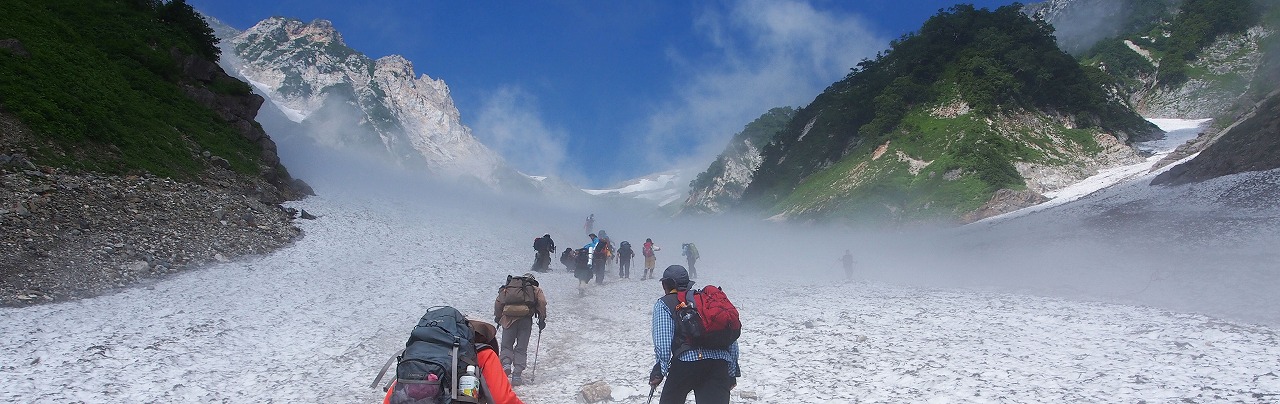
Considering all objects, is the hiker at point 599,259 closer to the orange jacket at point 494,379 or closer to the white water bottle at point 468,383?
the orange jacket at point 494,379

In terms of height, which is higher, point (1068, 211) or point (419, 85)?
point (419, 85)

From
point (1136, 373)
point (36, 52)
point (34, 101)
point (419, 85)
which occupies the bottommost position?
point (1136, 373)

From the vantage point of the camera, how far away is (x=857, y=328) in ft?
44.3

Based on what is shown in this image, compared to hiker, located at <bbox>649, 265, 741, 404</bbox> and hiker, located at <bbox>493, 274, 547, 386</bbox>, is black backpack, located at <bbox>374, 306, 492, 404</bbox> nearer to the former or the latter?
hiker, located at <bbox>649, 265, 741, 404</bbox>

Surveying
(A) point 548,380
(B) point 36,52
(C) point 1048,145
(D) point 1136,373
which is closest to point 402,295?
(A) point 548,380

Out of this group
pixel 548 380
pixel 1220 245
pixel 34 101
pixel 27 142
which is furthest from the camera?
pixel 1220 245

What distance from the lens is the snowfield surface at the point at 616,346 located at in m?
8.59

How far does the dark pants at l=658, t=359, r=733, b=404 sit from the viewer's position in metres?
6.12

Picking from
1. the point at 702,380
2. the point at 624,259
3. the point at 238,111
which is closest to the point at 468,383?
the point at 702,380

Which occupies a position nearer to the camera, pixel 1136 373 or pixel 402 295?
pixel 1136 373

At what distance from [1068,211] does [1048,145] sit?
1265 inches

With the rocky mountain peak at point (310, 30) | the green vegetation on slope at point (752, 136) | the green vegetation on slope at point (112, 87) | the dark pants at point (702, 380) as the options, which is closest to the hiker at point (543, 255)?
the green vegetation on slope at point (112, 87)

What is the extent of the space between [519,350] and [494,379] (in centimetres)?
601

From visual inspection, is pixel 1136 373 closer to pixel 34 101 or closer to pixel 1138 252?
pixel 1138 252
